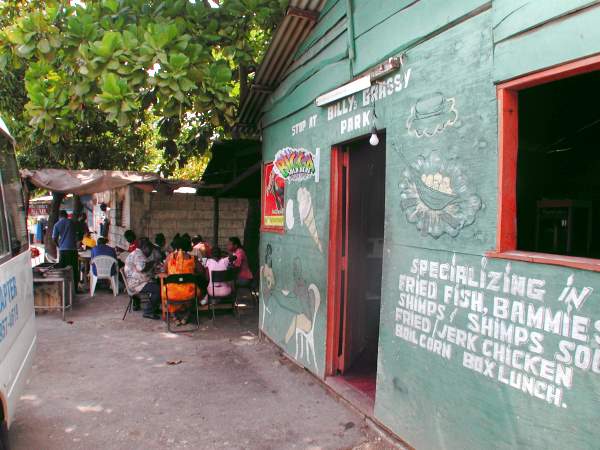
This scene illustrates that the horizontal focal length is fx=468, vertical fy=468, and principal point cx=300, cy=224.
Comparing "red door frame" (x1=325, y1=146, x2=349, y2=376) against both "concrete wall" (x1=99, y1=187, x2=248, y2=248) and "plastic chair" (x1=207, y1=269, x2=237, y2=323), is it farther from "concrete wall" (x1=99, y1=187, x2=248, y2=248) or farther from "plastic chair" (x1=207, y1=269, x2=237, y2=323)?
"concrete wall" (x1=99, y1=187, x2=248, y2=248)

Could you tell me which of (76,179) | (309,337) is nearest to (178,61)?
(309,337)

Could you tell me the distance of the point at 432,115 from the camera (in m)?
3.24

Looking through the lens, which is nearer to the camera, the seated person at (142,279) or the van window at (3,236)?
the van window at (3,236)

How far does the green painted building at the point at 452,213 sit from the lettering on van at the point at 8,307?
266 cm

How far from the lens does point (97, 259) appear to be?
963 cm

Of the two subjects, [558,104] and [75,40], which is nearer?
[558,104]

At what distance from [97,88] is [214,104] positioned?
4.74ft

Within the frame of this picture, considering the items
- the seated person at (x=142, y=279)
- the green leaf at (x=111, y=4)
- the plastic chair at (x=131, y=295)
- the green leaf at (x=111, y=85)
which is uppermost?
the green leaf at (x=111, y=4)

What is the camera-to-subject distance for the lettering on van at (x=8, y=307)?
2.92 metres

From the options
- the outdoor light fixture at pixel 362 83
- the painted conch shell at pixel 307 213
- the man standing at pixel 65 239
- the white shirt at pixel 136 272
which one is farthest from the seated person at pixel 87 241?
the outdoor light fixture at pixel 362 83

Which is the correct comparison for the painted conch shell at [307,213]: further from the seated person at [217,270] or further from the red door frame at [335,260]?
the seated person at [217,270]

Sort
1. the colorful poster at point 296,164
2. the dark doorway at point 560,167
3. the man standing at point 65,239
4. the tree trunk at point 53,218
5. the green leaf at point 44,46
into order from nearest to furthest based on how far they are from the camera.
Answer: the dark doorway at point 560,167, the colorful poster at point 296,164, the green leaf at point 44,46, the man standing at point 65,239, the tree trunk at point 53,218

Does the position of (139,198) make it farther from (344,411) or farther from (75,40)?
(344,411)

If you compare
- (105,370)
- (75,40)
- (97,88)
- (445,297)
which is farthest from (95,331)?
(445,297)
